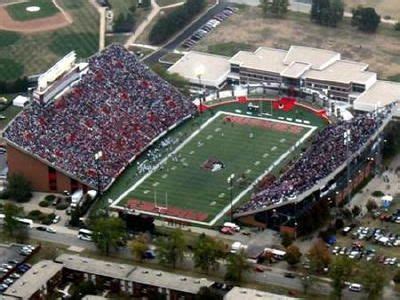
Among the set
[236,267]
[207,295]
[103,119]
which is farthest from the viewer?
[103,119]

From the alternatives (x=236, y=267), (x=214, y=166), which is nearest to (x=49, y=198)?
(x=214, y=166)

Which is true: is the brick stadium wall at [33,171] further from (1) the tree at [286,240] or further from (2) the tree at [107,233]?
(1) the tree at [286,240]

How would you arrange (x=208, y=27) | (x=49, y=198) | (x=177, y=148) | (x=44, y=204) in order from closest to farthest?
(x=44, y=204) < (x=49, y=198) < (x=177, y=148) < (x=208, y=27)

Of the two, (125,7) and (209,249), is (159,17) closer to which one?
(125,7)

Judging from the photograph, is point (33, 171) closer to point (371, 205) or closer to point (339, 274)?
point (371, 205)

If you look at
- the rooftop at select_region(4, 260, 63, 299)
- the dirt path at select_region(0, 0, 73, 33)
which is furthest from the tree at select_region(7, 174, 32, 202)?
the dirt path at select_region(0, 0, 73, 33)

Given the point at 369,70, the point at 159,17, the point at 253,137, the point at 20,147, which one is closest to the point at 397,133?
the point at 253,137
